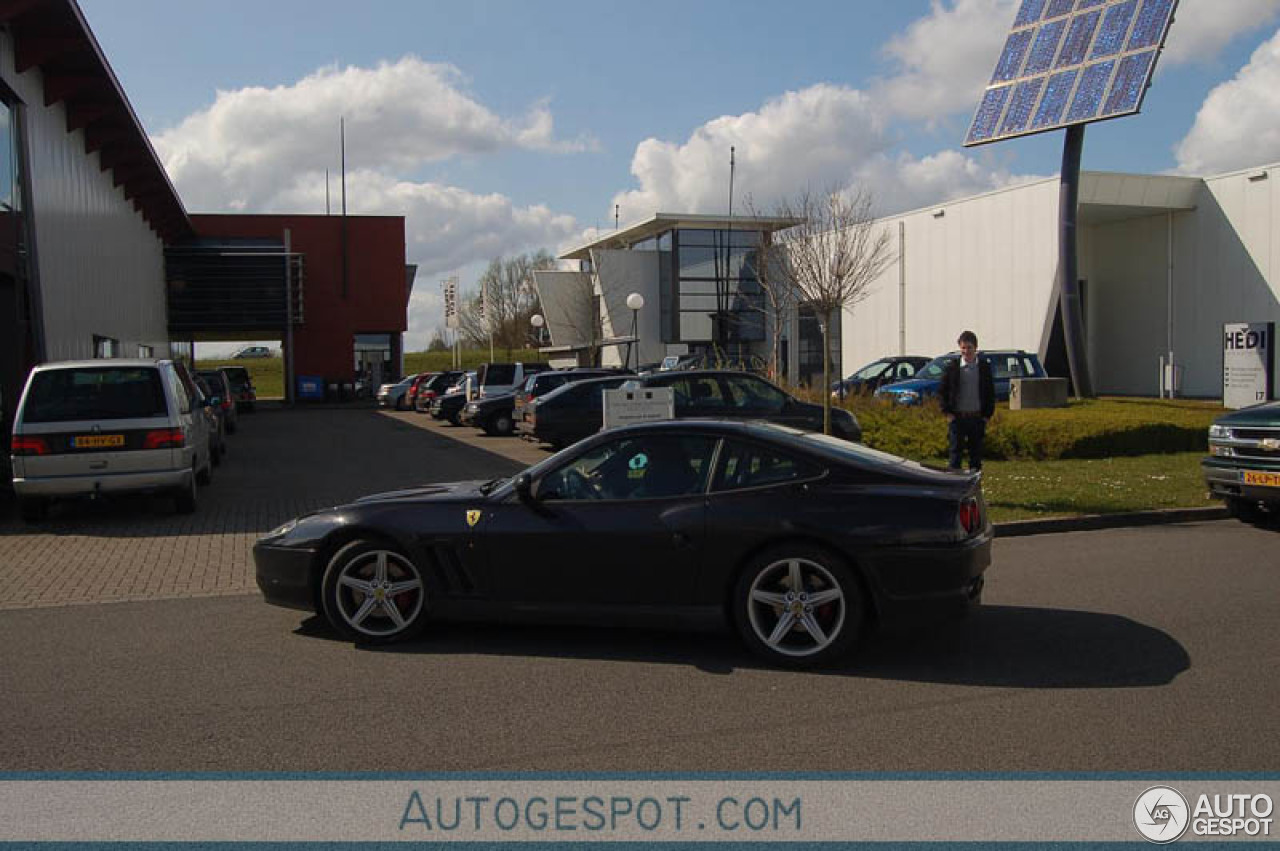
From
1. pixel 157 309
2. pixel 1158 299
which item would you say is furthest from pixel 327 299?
pixel 1158 299

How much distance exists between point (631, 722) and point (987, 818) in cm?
172

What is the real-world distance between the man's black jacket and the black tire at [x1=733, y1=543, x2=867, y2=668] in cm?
671

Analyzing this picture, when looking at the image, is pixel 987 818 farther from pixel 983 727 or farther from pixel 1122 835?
pixel 983 727

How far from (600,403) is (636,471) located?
13960 millimetres

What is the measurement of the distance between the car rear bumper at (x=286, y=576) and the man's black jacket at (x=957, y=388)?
7.79 meters

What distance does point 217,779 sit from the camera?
4512 mm

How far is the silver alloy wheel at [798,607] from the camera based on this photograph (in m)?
6.00

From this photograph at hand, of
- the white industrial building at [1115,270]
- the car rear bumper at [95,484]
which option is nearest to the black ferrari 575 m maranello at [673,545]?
the car rear bumper at [95,484]

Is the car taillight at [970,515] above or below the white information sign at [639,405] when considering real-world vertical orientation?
below

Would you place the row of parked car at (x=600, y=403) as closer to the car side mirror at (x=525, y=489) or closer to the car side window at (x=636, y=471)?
the car side window at (x=636, y=471)

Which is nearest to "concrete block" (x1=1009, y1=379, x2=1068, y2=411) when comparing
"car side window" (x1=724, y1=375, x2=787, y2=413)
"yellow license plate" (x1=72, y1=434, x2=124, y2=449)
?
"car side window" (x1=724, y1=375, x2=787, y2=413)

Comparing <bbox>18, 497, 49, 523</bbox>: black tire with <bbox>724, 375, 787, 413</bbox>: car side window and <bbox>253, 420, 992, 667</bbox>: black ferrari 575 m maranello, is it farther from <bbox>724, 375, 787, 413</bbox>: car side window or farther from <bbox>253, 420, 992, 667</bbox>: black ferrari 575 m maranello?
<bbox>724, 375, 787, 413</bbox>: car side window

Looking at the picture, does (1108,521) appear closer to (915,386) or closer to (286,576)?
(286,576)

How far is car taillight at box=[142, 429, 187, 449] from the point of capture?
1216 cm
